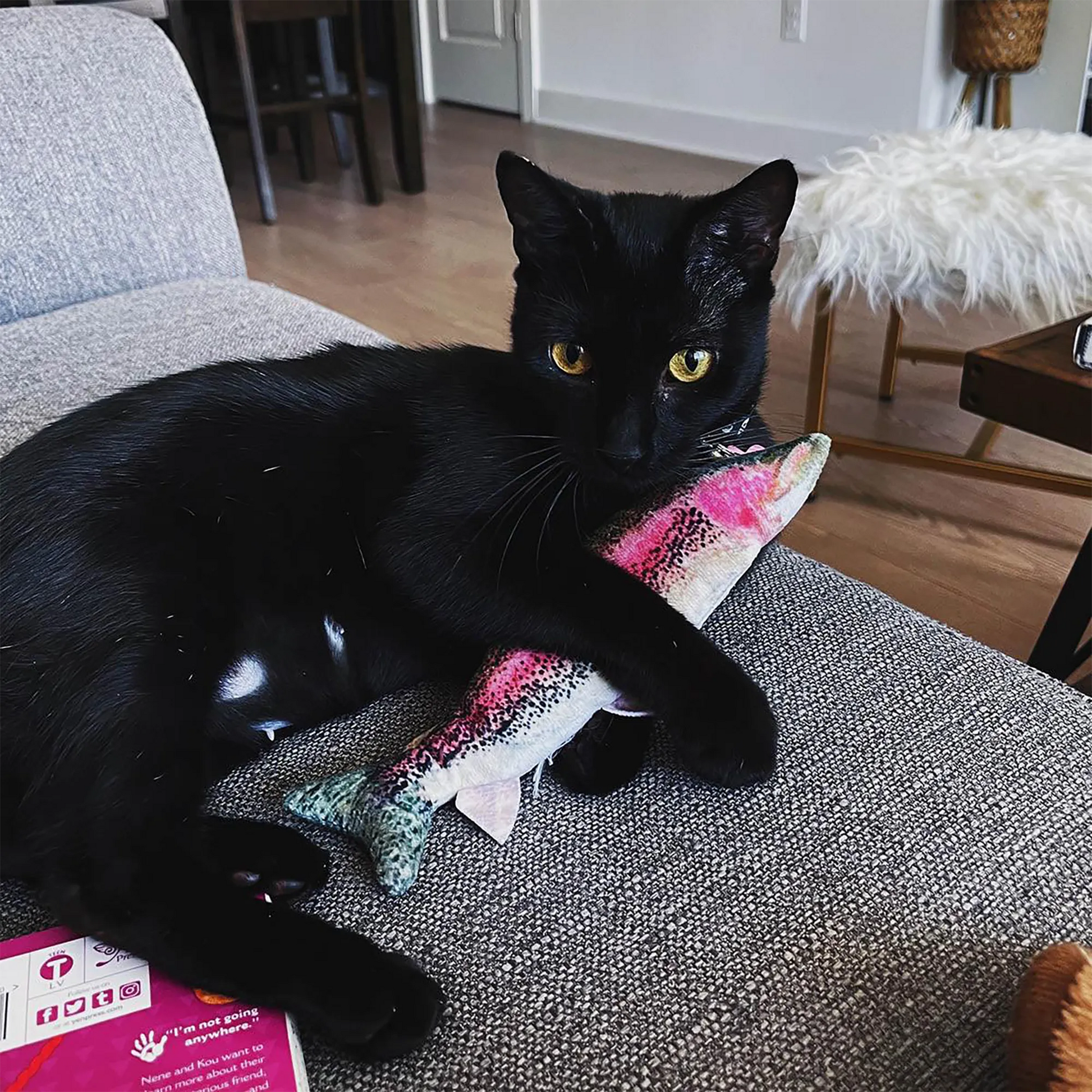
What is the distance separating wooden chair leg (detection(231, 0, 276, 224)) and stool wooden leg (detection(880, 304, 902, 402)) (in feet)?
7.35

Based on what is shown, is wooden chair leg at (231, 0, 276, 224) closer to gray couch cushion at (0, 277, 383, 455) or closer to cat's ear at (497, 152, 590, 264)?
gray couch cushion at (0, 277, 383, 455)

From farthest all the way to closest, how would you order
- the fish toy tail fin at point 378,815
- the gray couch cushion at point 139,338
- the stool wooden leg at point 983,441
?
the stool wooden leg at point 983,441 < the gray couch cushion at point 139,338 < the fish toy tail fin at point 378,815

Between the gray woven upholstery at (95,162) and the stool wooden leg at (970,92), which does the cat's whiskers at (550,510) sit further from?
the stool wooden leg at (970,92)

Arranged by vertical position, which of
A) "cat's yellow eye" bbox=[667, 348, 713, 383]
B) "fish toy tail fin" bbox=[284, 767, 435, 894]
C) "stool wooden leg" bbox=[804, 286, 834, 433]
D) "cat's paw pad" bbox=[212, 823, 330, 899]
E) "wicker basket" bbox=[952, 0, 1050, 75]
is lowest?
"stool wooden leg" bbox=[804, 286, 834, 433]

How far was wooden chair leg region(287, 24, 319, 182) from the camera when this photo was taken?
3986mm

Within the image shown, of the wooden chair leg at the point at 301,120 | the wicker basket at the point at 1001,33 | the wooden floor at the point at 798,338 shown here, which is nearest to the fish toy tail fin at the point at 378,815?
the wooden floor at the point at 798,338

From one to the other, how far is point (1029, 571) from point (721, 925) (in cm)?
131

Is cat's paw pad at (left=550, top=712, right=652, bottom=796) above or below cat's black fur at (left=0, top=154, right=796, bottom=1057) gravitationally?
below

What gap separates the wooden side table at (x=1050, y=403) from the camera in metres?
1.21

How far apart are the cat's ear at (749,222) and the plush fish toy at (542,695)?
163mm

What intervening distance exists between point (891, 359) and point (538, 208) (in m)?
1.53

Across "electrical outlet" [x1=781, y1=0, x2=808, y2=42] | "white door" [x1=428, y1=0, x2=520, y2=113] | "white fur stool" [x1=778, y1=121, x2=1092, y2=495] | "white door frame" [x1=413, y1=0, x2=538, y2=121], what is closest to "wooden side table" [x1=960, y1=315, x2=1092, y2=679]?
"white fur stool" [x1=778, y1=121, x2=1092, y2=495]

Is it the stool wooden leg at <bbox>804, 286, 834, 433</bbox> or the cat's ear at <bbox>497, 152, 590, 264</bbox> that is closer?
the cat's ear at <bbox>497, 152, 590, 264</bbox>

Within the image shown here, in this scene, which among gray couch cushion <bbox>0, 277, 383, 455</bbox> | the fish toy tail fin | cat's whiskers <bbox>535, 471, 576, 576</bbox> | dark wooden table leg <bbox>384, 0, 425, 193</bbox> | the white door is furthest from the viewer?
the white door
